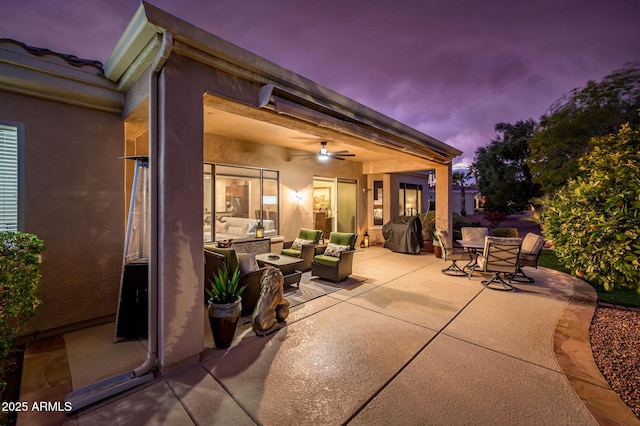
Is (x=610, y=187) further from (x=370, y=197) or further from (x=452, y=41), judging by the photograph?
(x=370, y=197)

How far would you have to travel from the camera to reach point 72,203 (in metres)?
3.49

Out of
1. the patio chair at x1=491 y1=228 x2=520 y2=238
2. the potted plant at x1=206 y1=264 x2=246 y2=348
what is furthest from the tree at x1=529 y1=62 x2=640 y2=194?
the potted plant at x1=206 y1=264 x2=246 y2=348

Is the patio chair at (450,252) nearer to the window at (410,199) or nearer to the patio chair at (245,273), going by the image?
the patio chair at (245,273)

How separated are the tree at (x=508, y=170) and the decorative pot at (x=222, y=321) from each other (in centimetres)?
1807

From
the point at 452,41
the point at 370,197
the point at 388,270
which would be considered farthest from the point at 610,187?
the point at 370,197

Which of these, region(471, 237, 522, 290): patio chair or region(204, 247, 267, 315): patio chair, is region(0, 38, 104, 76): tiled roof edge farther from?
region(471, 237, 522, 290): patio chair

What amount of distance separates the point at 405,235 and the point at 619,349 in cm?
589

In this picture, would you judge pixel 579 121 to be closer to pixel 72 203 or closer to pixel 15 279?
pixel 72 203

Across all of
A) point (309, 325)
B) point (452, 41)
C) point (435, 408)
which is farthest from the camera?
point (452, 41)

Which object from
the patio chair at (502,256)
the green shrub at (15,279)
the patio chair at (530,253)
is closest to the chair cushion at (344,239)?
the patio chair at (502,256)

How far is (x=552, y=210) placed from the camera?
3.37m

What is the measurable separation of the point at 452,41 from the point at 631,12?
5.72 m

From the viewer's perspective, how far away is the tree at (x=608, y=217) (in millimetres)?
2404

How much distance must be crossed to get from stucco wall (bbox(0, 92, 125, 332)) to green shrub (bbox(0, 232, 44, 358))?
732 mm
